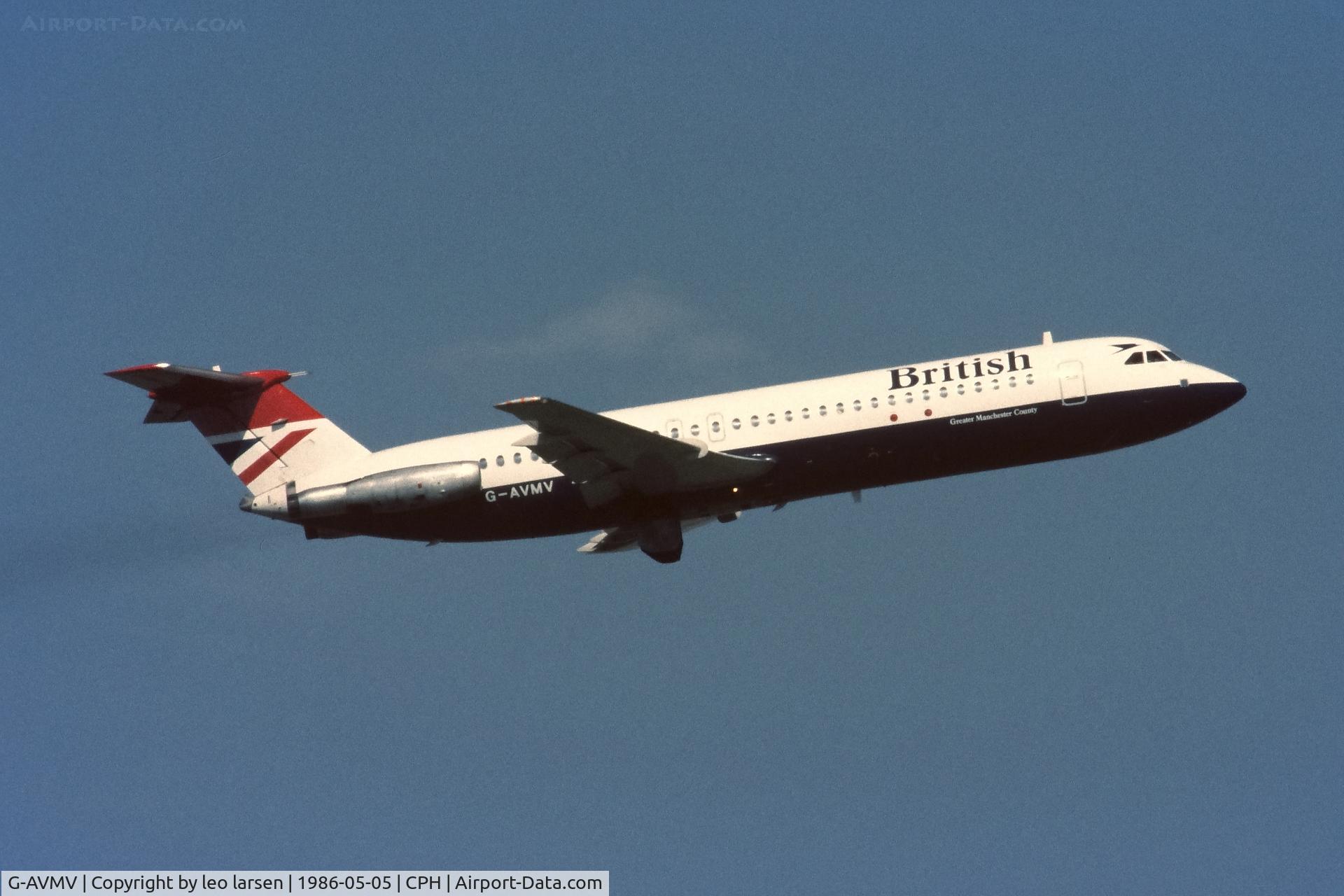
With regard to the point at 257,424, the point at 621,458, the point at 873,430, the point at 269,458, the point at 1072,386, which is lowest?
the point at 621,458

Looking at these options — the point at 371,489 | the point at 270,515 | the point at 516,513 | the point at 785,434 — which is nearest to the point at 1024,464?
the point at 785,434

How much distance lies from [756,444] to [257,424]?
54.8 ft

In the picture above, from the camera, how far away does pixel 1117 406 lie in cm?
5269

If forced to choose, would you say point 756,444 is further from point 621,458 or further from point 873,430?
point 621,458

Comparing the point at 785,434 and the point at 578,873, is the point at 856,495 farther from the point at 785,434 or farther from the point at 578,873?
the point at 578,873

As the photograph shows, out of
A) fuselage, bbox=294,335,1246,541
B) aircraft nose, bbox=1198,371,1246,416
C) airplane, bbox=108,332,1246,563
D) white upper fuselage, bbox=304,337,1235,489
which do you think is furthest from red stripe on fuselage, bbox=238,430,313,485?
aircraft nose, bbox=1198,371,1246,416

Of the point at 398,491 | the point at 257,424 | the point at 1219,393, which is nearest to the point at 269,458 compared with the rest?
the point at 257,424

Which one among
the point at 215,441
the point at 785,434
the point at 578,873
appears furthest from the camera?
the point at 215,441

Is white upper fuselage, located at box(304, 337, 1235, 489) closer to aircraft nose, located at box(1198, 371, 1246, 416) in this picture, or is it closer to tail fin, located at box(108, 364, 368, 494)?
aircraft nose, located at box(1198, 371, 1246, 416)

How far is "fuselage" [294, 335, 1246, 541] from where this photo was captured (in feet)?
172

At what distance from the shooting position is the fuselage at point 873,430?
52344 mm

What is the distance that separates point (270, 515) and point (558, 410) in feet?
36.9

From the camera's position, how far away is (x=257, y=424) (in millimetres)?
56656

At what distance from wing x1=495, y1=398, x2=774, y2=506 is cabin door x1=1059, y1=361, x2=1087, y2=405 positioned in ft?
30.3
